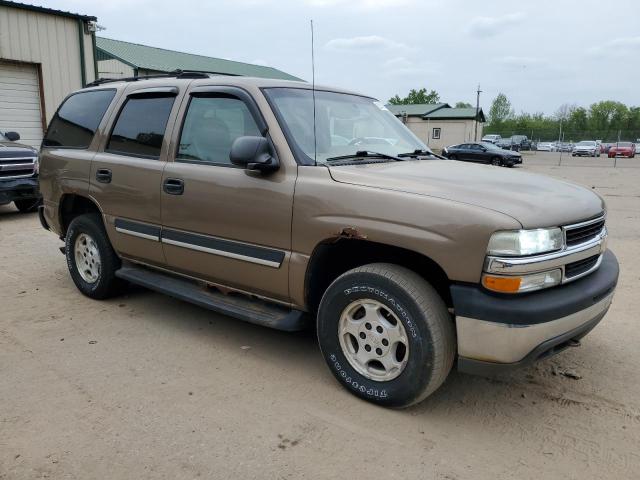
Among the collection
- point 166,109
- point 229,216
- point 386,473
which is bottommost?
point 386,473

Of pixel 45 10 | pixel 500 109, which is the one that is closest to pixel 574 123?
pixel 500 109

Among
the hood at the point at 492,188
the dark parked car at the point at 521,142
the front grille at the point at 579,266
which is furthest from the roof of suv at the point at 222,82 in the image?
the dark parked car at the point at 521,142

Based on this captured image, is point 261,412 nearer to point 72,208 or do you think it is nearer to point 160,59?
point 72,208

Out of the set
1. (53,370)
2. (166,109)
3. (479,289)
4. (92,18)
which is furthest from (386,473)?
(92,18)

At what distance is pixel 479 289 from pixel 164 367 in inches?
85.7

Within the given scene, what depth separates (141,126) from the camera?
14.3 ft

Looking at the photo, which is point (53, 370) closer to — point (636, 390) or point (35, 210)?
point (636, 390)

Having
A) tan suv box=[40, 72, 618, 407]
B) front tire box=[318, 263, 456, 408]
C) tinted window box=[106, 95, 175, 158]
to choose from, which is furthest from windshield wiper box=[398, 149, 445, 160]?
tinted window box=[106, 95, 175, 158]

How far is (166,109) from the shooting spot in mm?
4145

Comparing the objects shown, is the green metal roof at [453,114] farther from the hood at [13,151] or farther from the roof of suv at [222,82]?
the roof of suv at [222,82]

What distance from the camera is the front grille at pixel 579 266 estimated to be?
2.86 meters

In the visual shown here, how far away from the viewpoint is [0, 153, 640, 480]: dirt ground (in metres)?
2.61

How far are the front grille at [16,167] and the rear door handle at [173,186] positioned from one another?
6.42 m

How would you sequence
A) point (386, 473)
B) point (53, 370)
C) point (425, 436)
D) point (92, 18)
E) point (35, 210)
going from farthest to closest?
point (92, 18) → point (35, 210) → point (53, 370) → point (425, 436) → point (386, 473)
